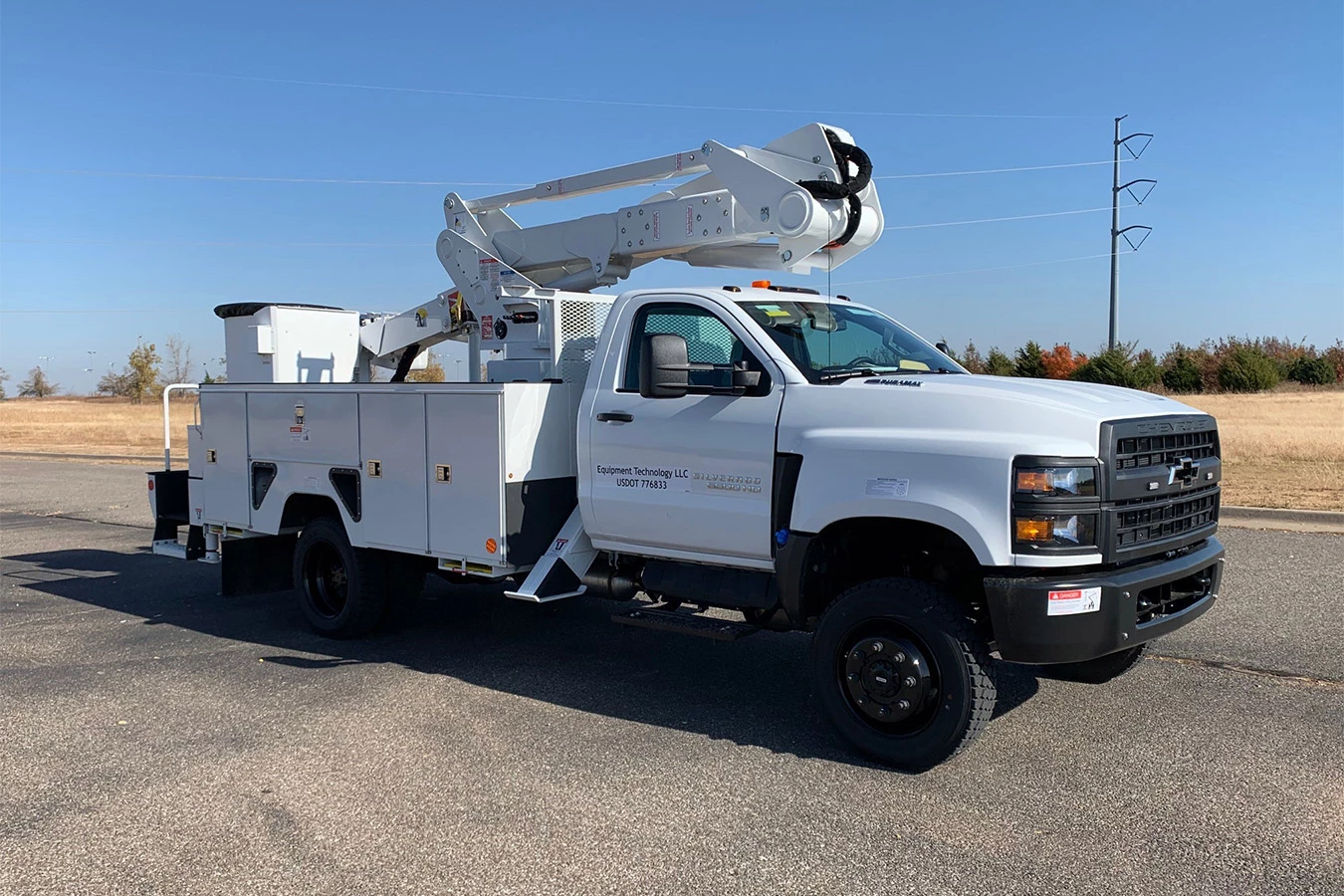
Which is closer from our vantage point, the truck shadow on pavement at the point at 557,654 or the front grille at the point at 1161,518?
the front grille at the point at 1161,518

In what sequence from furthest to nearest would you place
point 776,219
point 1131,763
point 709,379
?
point 776,219
point 709,379
point 1131,763

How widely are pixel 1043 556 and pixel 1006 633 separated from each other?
0.38 metres

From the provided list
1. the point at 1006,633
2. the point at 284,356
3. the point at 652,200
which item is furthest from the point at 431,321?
the point at 1006,633

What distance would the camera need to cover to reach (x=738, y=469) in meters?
5.92

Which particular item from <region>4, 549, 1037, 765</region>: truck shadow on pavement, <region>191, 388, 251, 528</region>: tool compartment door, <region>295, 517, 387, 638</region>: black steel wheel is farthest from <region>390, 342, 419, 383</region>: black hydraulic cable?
<region>295, 517, 387, 638</region>: black steel wheel

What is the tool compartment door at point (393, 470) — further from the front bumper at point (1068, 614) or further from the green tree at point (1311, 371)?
the green tree at point (1311, 371)

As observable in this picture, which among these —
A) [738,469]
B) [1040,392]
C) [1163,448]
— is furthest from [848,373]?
[1163,448]

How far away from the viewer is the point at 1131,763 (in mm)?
5293

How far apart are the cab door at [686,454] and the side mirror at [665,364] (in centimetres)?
22

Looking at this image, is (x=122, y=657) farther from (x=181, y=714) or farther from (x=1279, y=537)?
(x=1279, y=537)

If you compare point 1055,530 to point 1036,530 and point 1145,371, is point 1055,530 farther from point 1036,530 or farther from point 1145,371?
point 1145,371

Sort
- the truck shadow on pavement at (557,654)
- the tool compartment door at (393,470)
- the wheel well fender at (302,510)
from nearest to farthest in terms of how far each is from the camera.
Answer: the truck shadow on pavement at (557,654)
the tool compartment door at (393,470)
the wheel well fender at (302,510)

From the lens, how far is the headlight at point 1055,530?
4.93 m

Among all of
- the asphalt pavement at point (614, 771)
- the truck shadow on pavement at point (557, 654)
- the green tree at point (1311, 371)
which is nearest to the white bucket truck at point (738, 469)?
the truck shadow on pavement at point (557, 654)
